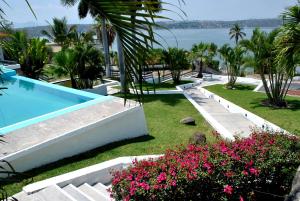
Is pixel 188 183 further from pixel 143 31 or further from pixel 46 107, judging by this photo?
pixel 46 107

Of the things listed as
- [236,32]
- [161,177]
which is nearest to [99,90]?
[161,177]

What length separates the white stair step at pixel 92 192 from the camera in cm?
657

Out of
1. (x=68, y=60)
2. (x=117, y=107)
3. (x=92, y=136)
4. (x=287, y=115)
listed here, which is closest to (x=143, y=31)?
(x=92, y=136)

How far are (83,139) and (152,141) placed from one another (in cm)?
238

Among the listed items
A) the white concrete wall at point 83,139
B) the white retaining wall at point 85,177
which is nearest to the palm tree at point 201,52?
the white concrete wall at point 83,139

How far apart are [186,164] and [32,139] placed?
474cm

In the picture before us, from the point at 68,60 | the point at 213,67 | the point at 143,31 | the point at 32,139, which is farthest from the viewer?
the point at 213,67

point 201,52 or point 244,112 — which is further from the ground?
point 201,52

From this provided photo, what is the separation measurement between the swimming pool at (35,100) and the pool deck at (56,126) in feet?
2.07

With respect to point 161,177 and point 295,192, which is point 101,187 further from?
point 295,192

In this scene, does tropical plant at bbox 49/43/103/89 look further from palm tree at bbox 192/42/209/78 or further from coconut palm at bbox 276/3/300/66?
palm tree at bbox 192/42/209/78

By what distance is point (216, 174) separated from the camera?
17.7ft

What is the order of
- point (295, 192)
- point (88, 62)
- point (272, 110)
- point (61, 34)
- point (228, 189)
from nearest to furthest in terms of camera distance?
1. point (295, 192)
2. point (228, 189)
3. point (272, 110)
4. point (88, 62)
5. point (61, 34)

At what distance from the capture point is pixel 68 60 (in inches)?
693
